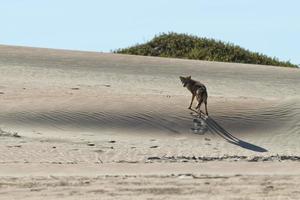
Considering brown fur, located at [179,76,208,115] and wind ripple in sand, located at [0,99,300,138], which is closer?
wind ripple in sand, located at [0,99,300,138]

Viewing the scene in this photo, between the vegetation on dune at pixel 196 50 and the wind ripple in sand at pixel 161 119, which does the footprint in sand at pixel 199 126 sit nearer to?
the wind ripple in sand at pixel 161 119

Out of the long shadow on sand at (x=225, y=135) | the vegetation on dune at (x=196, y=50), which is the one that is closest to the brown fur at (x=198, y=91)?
the long shadow on sand at (x=225, y=135)

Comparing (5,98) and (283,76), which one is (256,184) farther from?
(283,76)

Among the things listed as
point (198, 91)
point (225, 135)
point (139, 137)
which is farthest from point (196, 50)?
point (139, 137)

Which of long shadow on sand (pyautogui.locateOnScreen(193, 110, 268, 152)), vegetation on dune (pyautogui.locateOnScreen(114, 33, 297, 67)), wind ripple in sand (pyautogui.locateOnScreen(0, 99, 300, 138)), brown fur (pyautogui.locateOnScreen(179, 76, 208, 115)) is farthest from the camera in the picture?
vegetation on dune (pyautogui.locateOnScreen(114, 33, 297, 67))

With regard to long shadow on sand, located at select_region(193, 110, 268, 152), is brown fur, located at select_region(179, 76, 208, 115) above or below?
above

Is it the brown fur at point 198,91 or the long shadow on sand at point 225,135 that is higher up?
the brown fur at point 198,91

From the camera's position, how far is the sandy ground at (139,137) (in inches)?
423

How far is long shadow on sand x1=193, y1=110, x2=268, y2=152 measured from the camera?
15.6 meters

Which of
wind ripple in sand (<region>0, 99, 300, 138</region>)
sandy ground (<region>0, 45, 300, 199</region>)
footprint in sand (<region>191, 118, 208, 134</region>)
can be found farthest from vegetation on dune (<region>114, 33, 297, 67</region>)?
footprint in sand (<region>191, 118, 208, 134</region>)

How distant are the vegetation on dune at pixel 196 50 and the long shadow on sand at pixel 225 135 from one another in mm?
16877

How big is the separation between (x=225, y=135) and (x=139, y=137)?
1821 mm

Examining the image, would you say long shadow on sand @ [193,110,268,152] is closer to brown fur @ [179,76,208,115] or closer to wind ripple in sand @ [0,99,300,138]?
wind ripple in sand @ [0,99,300,138]

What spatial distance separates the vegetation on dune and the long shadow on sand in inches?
664
